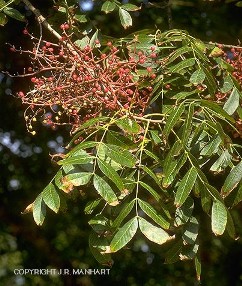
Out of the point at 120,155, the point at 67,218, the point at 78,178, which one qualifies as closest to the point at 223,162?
the point at 120,155

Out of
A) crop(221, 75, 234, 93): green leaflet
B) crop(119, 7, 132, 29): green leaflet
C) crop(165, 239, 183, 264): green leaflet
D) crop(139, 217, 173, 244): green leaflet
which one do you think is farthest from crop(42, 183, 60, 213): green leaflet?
crop(119, 7, 132, 29): green leaflet

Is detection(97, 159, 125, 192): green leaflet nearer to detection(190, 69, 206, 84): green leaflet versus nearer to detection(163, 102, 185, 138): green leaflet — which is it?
detection(163, 102, 185, 138): green leaflet

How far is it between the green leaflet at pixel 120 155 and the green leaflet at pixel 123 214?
0.10m

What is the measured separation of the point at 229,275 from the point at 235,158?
2330 millimetres

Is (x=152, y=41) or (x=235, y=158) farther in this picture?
(x=152, y=41)

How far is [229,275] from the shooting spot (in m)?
3.86

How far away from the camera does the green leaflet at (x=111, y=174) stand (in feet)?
4.81

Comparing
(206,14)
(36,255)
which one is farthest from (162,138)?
(36,255)

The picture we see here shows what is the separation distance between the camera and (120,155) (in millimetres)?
1522

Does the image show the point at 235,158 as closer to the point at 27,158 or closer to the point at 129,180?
the point at 129,180

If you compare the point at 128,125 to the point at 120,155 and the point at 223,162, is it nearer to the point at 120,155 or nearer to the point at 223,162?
the point at 120,155

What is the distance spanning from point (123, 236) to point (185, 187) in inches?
7.6

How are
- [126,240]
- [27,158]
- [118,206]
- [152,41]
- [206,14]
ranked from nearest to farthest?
[126,240], [118,206], [152,41], [206,14], [27,158]

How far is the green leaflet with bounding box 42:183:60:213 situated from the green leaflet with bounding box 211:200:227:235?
39cm
